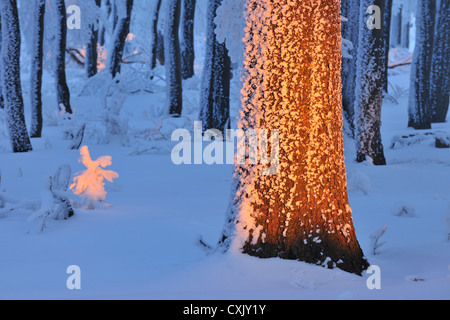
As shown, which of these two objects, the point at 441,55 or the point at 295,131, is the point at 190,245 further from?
the point at 441,55

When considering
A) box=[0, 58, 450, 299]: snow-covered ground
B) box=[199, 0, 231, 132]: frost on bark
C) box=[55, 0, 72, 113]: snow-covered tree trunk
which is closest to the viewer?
box=[0, 58, 450, 299]: snow-covered ground

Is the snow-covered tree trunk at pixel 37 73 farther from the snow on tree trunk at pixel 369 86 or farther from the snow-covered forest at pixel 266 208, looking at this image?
the snow on tree trunk at pixel 369 86

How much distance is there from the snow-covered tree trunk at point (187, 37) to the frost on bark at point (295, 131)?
15.0m

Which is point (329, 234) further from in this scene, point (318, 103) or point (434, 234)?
point (434, 234)

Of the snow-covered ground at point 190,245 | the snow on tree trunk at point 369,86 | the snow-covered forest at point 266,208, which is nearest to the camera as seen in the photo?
the snow-covered ground at point 190,245

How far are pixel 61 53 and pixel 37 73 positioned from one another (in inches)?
89.3

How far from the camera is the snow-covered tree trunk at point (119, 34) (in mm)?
18781

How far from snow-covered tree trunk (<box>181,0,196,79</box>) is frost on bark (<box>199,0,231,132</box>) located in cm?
650

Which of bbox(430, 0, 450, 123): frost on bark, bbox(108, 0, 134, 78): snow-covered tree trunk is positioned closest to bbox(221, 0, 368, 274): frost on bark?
bbox(430, 0, 450, 123): frost on bark

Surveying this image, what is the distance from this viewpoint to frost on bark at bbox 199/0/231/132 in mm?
12734

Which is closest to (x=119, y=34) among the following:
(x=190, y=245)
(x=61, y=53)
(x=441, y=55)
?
(x=61, y=53)

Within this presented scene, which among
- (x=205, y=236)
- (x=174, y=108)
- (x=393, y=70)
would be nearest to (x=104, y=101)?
(x=174, y=108)

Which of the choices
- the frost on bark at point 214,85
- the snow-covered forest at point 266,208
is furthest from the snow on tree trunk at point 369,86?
the frost on bark at point 214,85

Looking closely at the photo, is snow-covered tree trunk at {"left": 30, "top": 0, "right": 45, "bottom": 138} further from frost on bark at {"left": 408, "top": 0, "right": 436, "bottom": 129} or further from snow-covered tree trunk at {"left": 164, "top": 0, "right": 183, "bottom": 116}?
frost on bark at {"left": 408, "top": 0, "right": 436, "bottom": 129}
